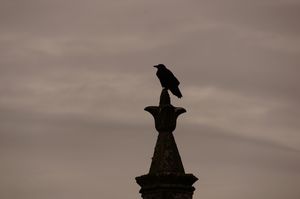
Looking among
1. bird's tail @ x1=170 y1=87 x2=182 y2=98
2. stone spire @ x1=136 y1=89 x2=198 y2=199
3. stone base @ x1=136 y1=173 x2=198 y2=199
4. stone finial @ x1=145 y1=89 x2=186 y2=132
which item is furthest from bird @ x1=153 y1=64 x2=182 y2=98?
stone base @ x1=136 y1=173 x2=198 y2=199

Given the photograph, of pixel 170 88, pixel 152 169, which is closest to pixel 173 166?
pixel 152 169

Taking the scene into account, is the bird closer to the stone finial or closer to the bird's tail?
the bird's tail

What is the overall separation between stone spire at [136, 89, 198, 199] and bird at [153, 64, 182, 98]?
49cm

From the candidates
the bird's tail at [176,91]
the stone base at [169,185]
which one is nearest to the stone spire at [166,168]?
the stone base at [169,185]

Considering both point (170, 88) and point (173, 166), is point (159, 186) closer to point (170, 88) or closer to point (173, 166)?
point (173, 166)

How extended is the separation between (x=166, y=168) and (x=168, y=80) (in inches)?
86.6

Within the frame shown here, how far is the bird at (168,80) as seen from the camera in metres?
17.0

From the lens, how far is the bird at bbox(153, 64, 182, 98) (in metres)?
17.0

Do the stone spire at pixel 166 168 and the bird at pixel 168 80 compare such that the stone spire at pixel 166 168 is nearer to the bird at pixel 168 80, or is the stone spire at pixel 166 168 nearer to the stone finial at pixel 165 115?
the stone finial at pixel 165 115

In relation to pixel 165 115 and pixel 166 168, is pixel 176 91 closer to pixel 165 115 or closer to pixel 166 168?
pixel 165 115

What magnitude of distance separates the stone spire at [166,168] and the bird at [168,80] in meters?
0.49

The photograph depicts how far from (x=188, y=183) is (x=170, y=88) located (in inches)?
90.0

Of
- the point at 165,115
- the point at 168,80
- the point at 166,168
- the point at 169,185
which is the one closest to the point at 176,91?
the point at 168,80

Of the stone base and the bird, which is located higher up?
the bird
